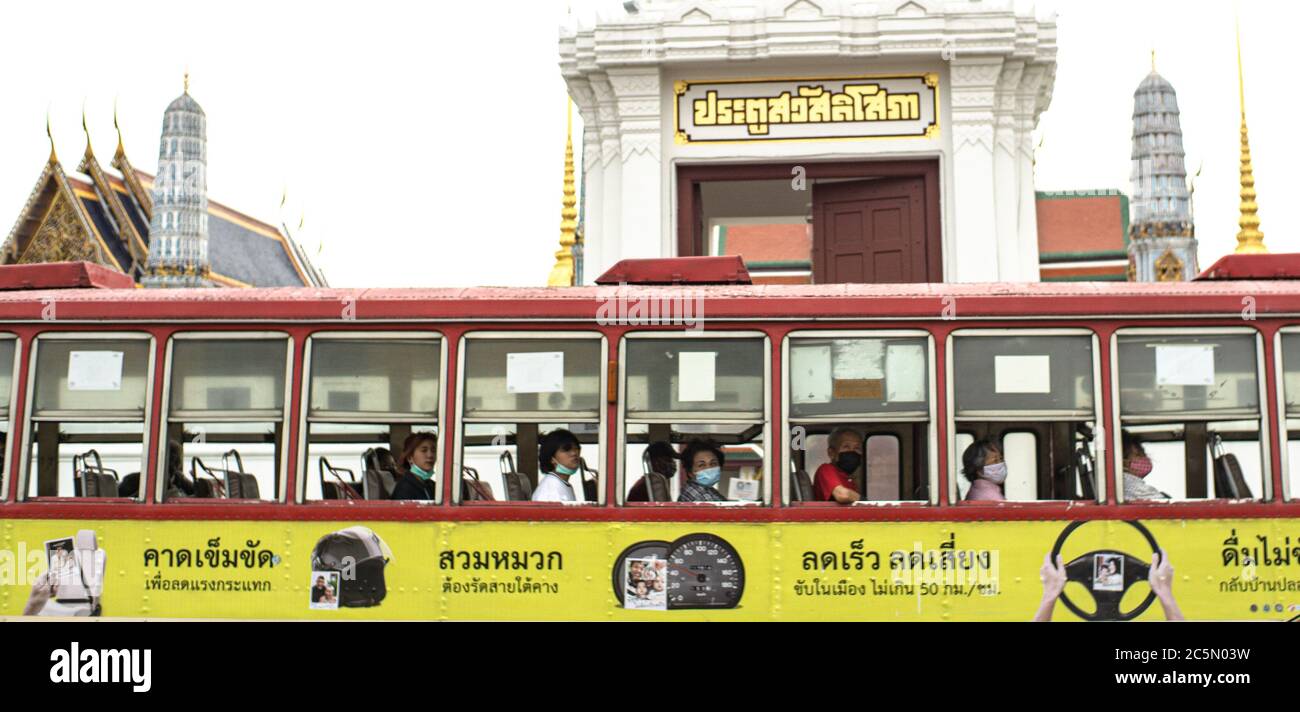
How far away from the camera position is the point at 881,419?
9.27m

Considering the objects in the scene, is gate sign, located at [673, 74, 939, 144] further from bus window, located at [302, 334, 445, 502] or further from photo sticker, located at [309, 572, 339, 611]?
photo sticker, located at [309, 572, 339, 611]

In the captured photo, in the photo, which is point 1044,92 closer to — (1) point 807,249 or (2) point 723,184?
(2) point 723,184

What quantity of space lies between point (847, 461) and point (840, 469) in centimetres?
9

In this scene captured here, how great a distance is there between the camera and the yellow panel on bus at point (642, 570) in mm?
9102

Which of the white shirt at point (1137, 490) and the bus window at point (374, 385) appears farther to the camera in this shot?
the bus window at point (374, 385)

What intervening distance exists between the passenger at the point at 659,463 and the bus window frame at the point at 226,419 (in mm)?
2222

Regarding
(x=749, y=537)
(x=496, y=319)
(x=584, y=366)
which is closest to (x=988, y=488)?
(x=749, y=537)

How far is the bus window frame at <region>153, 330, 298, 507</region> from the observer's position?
9469 mm

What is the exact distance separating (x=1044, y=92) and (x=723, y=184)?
417 cm

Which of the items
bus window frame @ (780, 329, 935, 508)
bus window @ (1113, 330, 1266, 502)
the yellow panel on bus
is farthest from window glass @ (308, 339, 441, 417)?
bus window @ (1113, 330, 1266, 502)

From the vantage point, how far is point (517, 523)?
9.35 meters

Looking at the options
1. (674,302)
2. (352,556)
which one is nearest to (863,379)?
(674,302)

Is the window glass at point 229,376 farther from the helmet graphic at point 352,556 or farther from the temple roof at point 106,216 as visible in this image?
the temple roof at point 106,216

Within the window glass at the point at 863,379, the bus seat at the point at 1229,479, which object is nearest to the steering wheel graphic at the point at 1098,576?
the bus seat at the point at 1229,479
